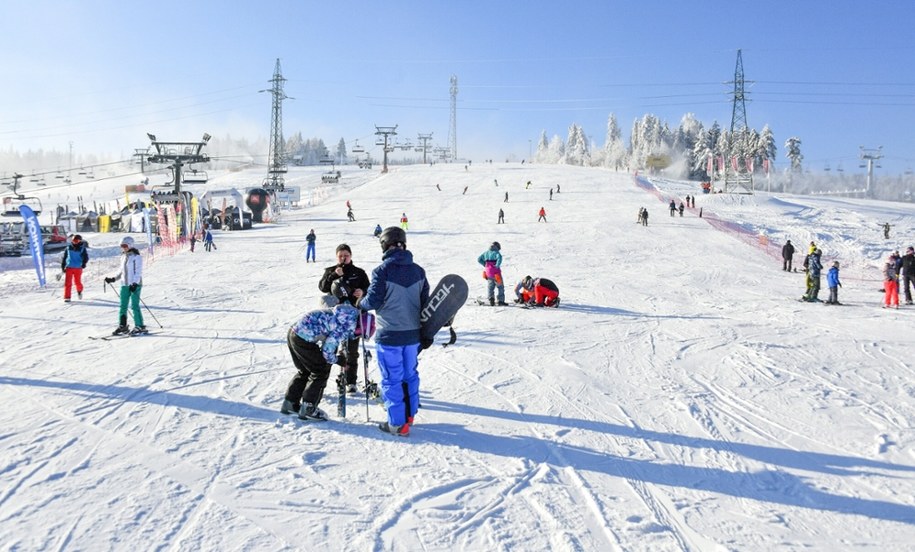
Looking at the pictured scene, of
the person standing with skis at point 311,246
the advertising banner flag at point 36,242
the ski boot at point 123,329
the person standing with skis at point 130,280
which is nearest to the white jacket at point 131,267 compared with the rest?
the person standing with skis at point 130,280

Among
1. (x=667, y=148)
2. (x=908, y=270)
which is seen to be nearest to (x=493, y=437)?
(x=908, y=270)

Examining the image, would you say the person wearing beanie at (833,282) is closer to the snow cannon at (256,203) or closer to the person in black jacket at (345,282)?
the person in black jacket at (345,282)

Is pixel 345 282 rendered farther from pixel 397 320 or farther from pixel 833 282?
pixel 833 282

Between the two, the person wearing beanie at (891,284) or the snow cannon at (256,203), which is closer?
the person wearing beanie at (891,284)

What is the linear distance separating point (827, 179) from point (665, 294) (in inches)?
4423

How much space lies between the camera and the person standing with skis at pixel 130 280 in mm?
8156

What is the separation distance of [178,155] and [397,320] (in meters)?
40.8

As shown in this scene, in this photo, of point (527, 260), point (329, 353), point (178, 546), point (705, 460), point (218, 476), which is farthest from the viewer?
point (527, 260)

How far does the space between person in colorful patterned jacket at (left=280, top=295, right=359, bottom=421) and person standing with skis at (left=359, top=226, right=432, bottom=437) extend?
1.37 ft

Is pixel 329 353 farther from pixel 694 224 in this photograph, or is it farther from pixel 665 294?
pixel 694 224

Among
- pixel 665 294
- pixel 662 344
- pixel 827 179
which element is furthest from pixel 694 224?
pixel 827 179

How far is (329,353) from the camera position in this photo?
190 inches

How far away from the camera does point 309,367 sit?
4863 millimetres

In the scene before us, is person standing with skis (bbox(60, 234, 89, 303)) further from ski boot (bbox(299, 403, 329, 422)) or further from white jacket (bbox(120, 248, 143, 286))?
ski boot (bbox(299, 403, 329, 422))
